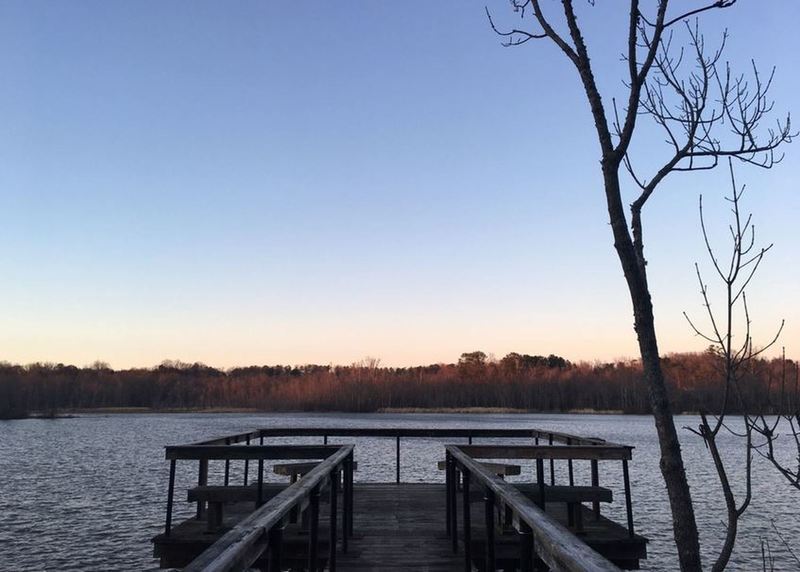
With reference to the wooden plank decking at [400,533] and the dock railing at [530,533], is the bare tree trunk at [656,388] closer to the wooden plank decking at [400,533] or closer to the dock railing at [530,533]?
the dock railing at [530,533]

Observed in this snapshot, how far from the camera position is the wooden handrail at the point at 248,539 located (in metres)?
2.20

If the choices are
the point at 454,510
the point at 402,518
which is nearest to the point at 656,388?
the point at 454,510

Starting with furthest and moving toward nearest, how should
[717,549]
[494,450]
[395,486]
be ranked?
[717,549]
[395,486]
[494,450]

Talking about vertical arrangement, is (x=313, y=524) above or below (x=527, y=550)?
below

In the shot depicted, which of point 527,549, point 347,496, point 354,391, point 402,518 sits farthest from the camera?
point 354,391

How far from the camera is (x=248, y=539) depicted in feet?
8.39

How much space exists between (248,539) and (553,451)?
521 cm

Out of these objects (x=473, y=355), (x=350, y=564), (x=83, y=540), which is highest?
(x=473, y=355)

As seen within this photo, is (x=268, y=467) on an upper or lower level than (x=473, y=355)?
lower

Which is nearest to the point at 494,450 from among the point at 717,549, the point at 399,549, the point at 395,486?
the point at 399,549

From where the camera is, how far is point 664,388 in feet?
14.9

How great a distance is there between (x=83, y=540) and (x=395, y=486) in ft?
32.8

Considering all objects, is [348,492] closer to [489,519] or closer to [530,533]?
[489,519]

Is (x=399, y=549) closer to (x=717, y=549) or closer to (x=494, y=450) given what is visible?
(x=494, y=450)
